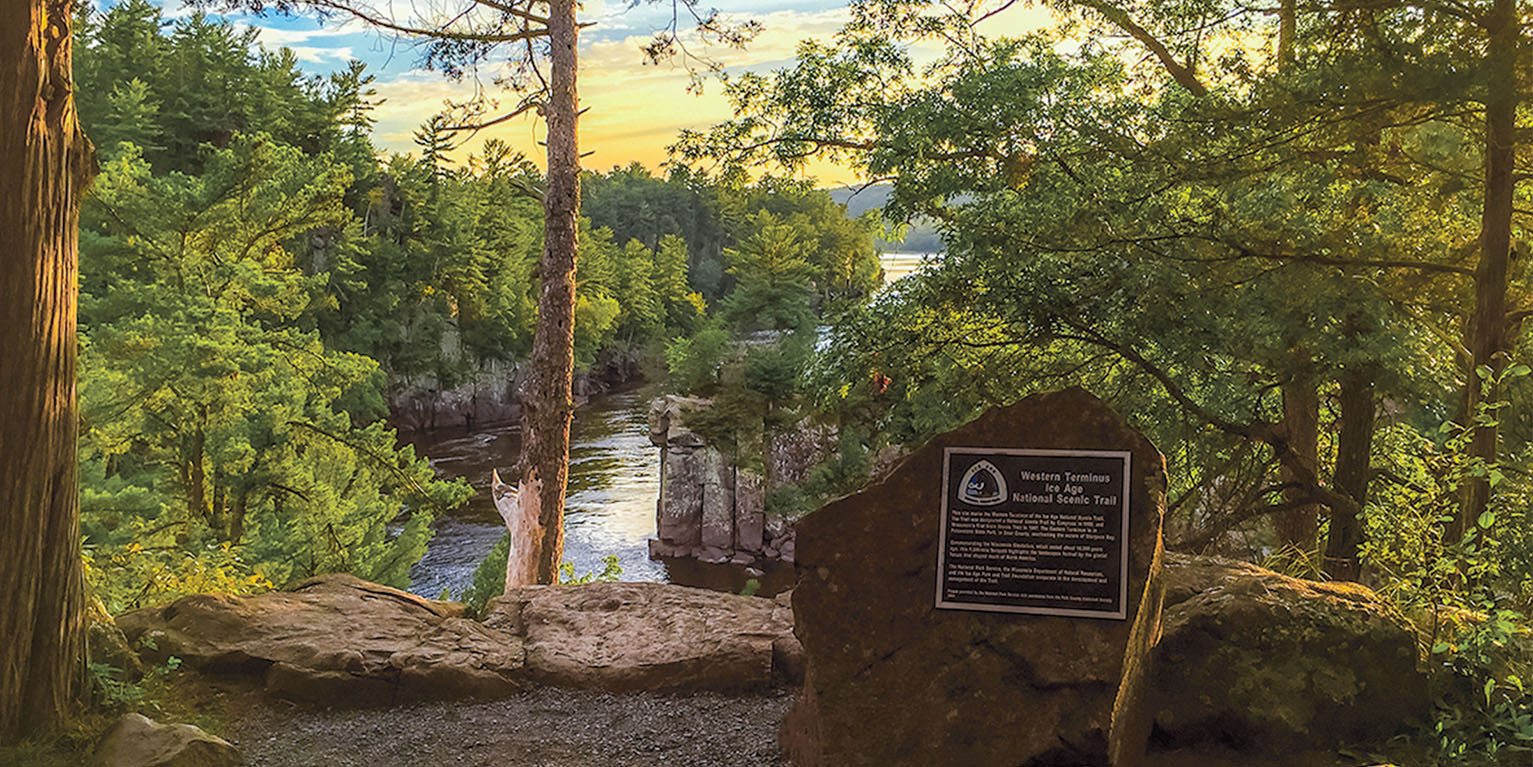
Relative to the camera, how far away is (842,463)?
15523 mm

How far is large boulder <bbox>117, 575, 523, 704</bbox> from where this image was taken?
5328 millimetres

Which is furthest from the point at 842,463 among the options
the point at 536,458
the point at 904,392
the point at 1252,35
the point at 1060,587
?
the point at 1060,587

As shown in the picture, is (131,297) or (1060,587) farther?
(131,297)

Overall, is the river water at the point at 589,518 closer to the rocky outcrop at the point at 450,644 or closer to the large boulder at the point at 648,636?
the large boulder at the point at 648,636

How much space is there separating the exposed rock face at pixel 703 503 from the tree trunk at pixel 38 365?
20.1 m

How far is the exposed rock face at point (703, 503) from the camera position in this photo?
24438 mm

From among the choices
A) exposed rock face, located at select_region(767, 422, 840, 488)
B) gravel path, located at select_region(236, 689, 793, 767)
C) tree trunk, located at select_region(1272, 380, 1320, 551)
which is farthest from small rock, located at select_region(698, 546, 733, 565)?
gravel path, located at select_region(236, 689, 793, 767)

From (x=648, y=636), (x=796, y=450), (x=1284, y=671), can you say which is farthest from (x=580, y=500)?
(x=1284, y=671)

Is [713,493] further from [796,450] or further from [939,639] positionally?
[939,639]

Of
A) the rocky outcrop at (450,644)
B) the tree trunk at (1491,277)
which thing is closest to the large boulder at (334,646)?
the rocky outcrop at (450,644)

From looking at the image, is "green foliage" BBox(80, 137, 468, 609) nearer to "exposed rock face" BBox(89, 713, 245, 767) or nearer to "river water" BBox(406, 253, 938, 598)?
"river water" BBox(406, 253, 938, 598)

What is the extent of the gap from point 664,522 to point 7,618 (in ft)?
67.6

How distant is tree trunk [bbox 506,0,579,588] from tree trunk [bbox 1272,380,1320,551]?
662 cm

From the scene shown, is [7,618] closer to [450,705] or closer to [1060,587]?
[450,705]
